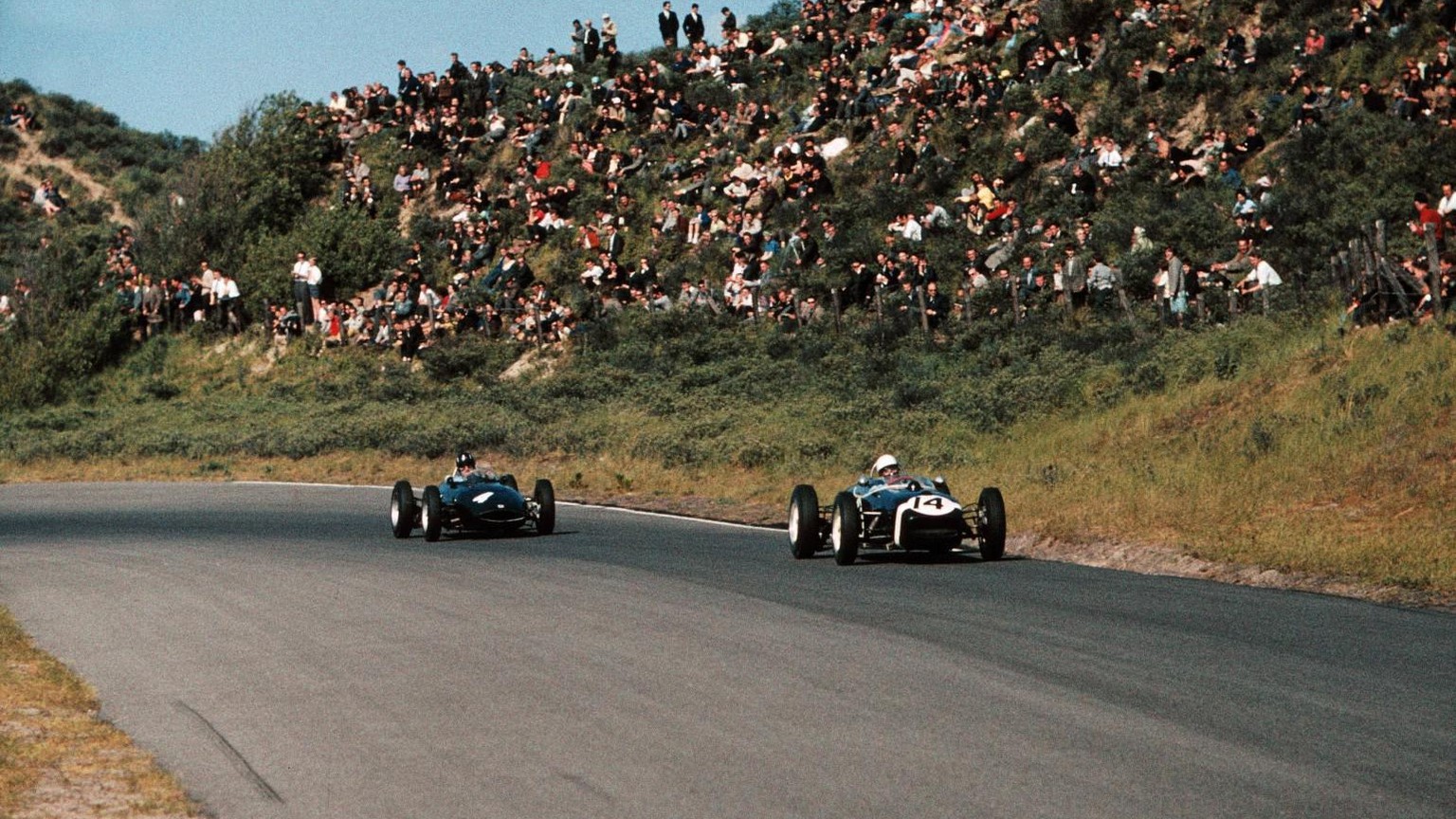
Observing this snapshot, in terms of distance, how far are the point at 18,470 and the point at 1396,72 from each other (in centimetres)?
3405

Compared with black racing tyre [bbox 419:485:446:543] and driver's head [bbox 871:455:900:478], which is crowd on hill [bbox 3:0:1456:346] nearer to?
driver's head [bbox 871:455:900:478]

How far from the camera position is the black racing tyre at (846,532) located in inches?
728

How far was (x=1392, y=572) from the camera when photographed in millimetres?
15586

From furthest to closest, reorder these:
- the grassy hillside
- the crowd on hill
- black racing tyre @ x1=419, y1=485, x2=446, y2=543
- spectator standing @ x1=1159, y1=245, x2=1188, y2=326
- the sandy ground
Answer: the crowd on hill → spectator standing @ x1=1159, y1=245, x2=1188, y2=326 → black racing tyre @ x1=419, y1=485, x2=446, y2=543 → the grassy hillside → the sandy ground

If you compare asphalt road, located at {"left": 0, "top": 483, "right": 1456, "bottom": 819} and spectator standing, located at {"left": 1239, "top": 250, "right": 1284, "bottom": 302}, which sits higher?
spectator standing, located at {"left": 1239, "top": 250, "right": 1284, "bottom": 302}

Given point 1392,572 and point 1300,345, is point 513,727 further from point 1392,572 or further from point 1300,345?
point 1300,345

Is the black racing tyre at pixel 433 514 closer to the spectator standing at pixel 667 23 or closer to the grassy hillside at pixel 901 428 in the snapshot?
the grassy hillside at pixel 901 428

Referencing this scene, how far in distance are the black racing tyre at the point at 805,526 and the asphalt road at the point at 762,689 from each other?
0.53 m

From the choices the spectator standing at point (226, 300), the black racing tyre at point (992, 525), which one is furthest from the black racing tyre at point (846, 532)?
the spectator standing at point (226, 300)

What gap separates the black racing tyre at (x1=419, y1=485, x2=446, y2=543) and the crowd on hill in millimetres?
14937

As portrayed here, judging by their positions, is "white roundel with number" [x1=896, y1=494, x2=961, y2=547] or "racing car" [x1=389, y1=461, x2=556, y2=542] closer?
"white roundel with number" [x1=896, y1=494, x2=961, y2=547]

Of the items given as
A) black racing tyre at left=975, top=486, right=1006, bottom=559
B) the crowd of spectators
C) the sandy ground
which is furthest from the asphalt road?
the crowd of spectators

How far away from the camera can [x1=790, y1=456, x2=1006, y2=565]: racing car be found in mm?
18297

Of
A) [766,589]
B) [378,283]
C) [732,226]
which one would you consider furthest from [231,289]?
[766,589]
